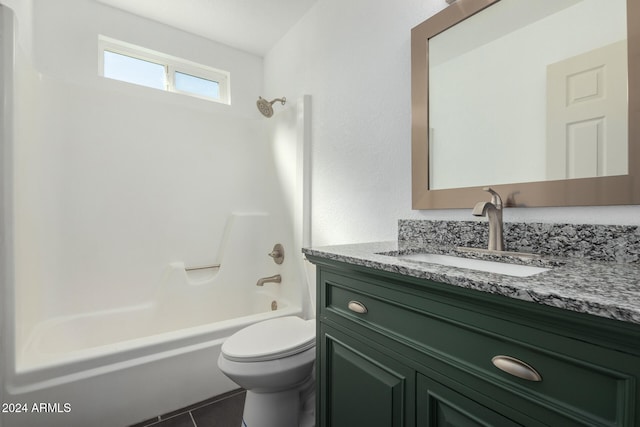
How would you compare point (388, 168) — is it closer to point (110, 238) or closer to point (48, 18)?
point (110, 238)

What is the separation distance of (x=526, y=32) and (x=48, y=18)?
2.55 m

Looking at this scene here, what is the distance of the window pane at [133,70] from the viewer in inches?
83.0

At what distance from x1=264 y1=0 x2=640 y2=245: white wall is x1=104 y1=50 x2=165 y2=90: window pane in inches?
42.5

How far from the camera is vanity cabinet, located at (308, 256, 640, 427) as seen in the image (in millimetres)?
443

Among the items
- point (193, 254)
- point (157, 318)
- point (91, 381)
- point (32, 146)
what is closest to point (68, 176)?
point (32, 146)

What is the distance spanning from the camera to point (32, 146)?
66.2 inches

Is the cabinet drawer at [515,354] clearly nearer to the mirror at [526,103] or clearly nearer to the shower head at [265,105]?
the mirror at [526,103]

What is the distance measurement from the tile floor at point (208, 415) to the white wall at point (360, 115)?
1.04 m

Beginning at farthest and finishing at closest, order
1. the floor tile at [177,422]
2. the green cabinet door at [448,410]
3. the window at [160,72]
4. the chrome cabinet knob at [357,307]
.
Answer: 1. the window at [160,72]
2. the floor tile at [177,422]
3. the chrome cabinet knob at [357,307]
4. the green cabinet door at [448,410]

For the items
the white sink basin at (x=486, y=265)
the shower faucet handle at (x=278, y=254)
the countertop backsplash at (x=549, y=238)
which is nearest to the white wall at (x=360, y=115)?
the countertop backsplash at (x=549, y=238)

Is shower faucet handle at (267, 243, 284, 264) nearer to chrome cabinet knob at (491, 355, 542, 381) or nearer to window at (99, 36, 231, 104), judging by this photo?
window at (99, 36, 231, 104)

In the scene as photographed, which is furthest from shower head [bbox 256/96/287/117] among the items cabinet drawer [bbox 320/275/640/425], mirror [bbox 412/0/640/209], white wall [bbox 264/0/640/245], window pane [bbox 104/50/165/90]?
cabinet drawer [bbox 320/275/640/425]

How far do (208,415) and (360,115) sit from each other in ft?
5.80

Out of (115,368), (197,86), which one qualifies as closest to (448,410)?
(115,368)
